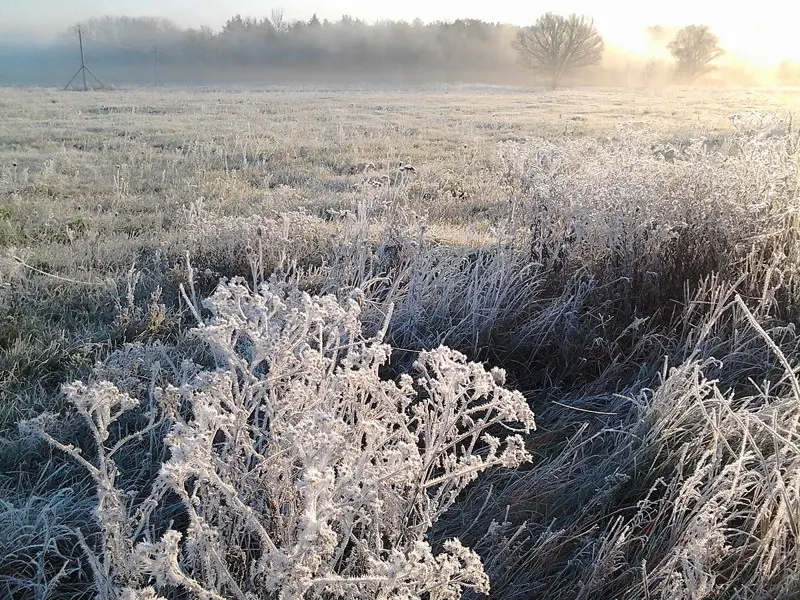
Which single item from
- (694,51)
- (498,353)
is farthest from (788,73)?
(498,353)

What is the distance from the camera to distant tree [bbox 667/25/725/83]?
5825cm

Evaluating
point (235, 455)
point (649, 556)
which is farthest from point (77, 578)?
point (649, 556)

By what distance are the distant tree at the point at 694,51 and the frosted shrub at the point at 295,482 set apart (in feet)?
222

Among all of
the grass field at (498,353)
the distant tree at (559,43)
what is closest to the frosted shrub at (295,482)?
the grass field at (498,353)

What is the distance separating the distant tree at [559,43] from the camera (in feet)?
191

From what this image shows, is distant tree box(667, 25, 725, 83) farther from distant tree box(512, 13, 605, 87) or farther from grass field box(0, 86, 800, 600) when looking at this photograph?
grass field box(0, 86, 800, 600)

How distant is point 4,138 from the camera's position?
9.84 m

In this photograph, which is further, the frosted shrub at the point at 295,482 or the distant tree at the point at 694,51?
the distant tree at the point at 694,51

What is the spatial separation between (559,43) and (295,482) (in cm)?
6370

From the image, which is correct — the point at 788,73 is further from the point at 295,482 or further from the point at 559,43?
the point at 295,482

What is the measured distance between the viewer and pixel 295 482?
1.50 m

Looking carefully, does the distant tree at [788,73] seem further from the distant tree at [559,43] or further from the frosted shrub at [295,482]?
the frosted shrub at [295,482]

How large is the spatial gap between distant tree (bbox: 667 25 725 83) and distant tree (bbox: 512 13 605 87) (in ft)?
25.0

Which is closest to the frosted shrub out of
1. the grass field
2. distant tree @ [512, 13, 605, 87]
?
the grass field
